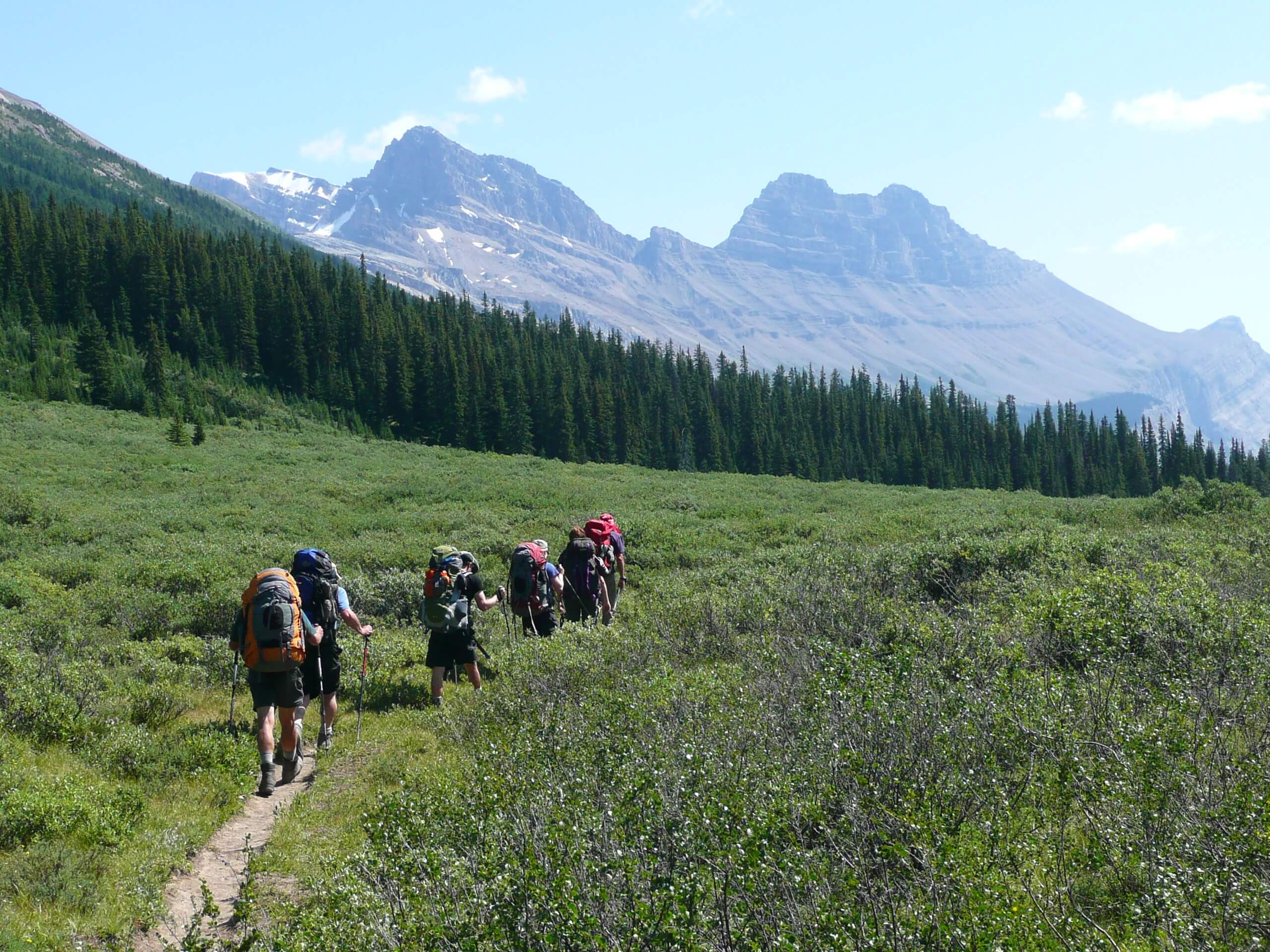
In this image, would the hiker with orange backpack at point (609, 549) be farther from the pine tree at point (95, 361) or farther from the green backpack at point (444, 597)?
the pine tree at point (95, 361)

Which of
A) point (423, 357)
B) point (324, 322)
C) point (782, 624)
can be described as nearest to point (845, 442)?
point (423, 357)

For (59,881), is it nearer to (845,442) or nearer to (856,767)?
(856,767)

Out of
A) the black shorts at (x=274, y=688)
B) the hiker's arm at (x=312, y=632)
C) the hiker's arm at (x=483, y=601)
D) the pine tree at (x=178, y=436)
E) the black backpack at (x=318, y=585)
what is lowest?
the pine tree at (x=178, y=436)

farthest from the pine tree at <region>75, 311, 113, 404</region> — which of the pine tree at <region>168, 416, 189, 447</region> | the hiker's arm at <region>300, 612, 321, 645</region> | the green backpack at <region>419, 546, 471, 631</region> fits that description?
the hiker's arm at <region>300, 612, 321, 645</region>

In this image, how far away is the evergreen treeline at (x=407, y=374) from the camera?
234 feet

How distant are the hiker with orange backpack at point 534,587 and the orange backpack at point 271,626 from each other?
390 centimetres

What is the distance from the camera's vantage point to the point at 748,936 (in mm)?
3379

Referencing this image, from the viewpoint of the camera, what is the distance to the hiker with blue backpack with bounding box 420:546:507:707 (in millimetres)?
9219

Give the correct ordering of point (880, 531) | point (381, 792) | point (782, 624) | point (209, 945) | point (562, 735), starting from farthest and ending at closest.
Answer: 1. point (880, 531)
2. point (782, 624)
3. point (562, 735)
4. point (381, 792)
5. point (209, 945)

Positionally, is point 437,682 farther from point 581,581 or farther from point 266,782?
point 581,581

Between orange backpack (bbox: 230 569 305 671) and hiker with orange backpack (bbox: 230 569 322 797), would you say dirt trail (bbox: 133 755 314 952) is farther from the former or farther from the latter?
orange backpack (bbox: 230 569 305 671)

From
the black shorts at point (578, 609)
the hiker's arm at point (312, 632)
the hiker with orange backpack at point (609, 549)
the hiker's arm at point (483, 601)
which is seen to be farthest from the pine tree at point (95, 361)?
the hiker's arm at point (312, 632)

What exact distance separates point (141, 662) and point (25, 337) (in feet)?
240

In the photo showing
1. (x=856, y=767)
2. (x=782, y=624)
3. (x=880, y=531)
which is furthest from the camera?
(x=880, y=531)
